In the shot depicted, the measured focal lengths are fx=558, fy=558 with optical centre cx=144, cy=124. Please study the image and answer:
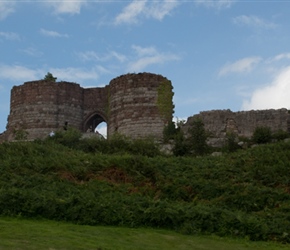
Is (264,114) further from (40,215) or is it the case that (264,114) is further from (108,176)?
(40,215)

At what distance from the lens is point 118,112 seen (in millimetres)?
30938

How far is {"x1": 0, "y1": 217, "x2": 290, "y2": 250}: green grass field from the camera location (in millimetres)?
9727

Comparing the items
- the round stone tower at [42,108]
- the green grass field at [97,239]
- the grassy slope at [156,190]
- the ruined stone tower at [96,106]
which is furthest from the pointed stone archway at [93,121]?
the green grass field at [97,239]

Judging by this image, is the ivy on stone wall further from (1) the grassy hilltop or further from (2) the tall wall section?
(1) the grassy hilltop

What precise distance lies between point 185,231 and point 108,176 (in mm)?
5462

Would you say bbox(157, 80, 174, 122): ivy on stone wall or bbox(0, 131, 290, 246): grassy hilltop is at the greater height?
bbox(157, 80, 174, 122): ivy on stone wall

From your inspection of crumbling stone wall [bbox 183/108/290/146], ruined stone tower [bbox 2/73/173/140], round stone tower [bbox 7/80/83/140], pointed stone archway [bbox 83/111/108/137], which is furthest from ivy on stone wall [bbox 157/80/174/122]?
round stone tower [bbox 7/80/83/140]

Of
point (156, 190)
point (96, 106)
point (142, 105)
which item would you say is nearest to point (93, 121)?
point (96, 106)

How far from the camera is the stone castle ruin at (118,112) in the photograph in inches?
1094

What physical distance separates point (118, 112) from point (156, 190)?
15.4 meters

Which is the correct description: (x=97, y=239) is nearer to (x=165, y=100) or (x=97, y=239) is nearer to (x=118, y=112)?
(x=165, y=100)

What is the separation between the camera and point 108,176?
17.1 m

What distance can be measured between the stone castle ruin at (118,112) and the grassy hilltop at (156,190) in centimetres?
706

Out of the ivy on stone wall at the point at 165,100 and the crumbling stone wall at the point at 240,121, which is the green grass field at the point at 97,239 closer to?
the crumbling stone wall at the point at 240,121
